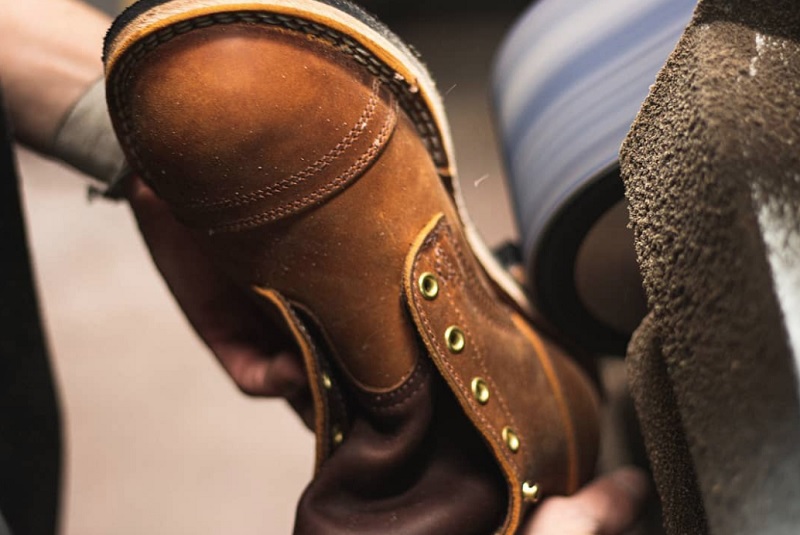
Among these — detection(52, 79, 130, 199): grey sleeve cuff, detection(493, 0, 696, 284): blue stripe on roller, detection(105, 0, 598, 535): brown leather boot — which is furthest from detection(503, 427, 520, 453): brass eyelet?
detection(52, 79, 130, 199): grey sleeve cuff

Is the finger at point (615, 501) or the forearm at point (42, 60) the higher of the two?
the forearm at point (42, 60)

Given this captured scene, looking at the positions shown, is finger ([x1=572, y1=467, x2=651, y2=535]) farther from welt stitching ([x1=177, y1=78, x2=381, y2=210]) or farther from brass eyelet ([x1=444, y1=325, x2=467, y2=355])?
welt stitching ([x1=177, y1=78, x2=381, y2=210])

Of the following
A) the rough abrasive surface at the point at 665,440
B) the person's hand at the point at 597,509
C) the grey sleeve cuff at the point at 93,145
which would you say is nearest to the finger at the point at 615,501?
the person's hand at the point at 597,509

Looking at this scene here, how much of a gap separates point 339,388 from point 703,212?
268 millimetres

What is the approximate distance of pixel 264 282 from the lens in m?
0.46

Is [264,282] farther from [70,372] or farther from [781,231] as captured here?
[70,372]

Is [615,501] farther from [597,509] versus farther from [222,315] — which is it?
[222,315]

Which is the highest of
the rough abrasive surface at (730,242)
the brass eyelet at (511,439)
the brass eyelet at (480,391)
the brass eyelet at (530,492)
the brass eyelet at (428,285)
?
the rough abrasive surface at (730,242)

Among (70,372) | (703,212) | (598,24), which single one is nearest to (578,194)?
(598,24)

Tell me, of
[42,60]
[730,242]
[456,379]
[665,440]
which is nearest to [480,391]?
[456,379]


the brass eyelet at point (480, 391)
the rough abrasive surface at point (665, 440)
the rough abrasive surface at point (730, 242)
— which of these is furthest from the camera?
the brass eyelet at point (480, 391)

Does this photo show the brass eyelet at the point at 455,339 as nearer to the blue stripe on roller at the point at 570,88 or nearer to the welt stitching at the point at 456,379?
the welt stitching at the point at 456,379

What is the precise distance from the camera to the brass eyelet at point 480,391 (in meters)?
0.47

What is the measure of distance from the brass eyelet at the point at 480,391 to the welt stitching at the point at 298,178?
153mm
